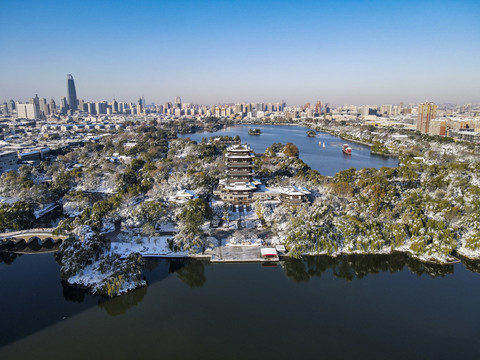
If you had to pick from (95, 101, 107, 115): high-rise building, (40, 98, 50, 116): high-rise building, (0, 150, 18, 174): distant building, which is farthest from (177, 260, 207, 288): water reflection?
(95, 101, 107, 115): high-rise building

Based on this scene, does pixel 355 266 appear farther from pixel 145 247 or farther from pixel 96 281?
pixel 96 281

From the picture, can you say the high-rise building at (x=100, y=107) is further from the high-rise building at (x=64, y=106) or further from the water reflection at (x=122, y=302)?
the water reflection at (x=122, y=302)

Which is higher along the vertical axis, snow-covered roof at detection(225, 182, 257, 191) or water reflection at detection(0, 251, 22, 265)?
snow-covered roof at detection(225, 182, 257, 191)

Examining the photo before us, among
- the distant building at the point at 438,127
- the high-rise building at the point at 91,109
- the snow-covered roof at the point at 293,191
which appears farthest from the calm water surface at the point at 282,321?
the high-rise building at the point at 91,109

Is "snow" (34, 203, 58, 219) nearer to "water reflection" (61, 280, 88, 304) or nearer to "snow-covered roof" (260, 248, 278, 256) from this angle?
"water reflection" (61, 280, 88, 304)

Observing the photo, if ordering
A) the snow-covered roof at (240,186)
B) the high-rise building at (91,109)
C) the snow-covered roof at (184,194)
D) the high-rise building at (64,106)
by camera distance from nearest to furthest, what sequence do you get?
the snow-covered roof at (184,194) < the snow-covered roof at (240,186) < the high-rise building at (64,106) < the high-rise building at (91,109)

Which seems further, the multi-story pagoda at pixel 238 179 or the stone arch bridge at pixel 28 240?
the multi-story pagoda at pixel 238 179
